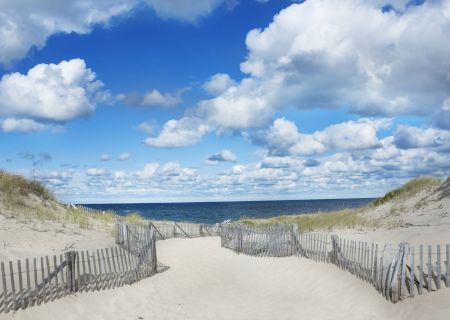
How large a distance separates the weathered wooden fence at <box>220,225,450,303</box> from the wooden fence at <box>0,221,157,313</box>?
6026mm

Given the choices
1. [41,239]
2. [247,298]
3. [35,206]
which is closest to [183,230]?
[35,206]

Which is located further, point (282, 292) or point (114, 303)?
point (282, 292)

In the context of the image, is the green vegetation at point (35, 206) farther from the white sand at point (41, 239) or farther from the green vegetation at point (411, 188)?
the green vegetation at point (411, 188)

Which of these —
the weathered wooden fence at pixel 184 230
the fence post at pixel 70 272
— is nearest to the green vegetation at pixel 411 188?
the weathered wooden fence at pixel 184 230

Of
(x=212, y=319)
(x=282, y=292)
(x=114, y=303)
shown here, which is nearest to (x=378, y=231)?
(x=282, y=292)

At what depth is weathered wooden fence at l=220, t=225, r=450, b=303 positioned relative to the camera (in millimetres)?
10566

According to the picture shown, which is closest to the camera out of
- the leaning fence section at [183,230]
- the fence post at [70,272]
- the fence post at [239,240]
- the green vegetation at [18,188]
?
the fence post at [70,272]

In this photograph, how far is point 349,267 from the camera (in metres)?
14.2

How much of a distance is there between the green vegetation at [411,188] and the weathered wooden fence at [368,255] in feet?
45.0

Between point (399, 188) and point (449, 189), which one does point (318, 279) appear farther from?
point (399, 188)

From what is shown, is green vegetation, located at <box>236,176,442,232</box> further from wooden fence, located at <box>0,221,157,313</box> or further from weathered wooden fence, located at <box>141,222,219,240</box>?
wooden fence, located at <box>0,221,157,313</box>

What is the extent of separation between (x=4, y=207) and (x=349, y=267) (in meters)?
15.1

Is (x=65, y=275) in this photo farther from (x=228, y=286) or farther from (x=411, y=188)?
(x=411, y=188)

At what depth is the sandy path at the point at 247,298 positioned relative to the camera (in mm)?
10500
